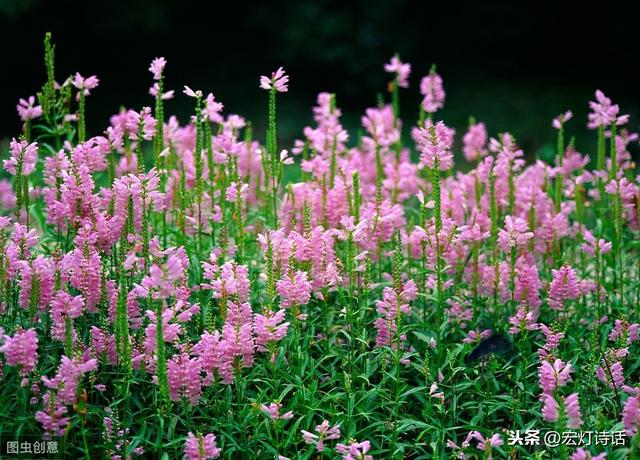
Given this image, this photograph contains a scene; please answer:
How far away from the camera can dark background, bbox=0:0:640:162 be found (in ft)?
42.4

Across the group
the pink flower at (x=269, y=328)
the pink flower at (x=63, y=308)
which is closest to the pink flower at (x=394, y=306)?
the pink flower at (x=269, y=328)

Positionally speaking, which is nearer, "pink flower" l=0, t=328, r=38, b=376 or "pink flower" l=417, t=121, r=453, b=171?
"pink flower" l=0, t=328, r=38, b=376

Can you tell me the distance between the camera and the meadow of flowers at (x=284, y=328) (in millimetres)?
3426

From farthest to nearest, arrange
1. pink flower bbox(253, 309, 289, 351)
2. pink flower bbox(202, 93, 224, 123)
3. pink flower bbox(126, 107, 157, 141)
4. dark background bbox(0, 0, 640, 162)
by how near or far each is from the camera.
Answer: dark background bbox(0, 0, 640, 162), pink flower bbox(202, 93, 224, 123), pink flower bbox(126, 107, 157, 141), pink flower bbox(253, 309, 289, 351)

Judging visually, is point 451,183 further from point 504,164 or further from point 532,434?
point 532,434

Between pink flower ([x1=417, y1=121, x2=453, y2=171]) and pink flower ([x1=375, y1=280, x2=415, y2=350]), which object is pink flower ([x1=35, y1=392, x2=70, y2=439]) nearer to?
pink flower ([x1=375, y1=280, x2=415, y2=350])

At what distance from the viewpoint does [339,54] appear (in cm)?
1345

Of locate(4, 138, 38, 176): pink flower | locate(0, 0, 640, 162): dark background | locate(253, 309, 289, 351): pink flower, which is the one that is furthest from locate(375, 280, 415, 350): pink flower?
locate(0, 0, 640, 162): dark background

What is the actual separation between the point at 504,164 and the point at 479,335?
1367 mm

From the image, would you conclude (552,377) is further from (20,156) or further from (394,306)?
(20,156)

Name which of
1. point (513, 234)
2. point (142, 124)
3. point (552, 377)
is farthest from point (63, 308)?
point (513, 234)

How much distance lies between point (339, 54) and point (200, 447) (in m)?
11.0

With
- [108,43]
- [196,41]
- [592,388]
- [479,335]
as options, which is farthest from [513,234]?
[196,41]

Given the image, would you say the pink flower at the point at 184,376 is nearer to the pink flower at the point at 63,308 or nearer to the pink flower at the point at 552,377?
the pink flower at the point at 63,308
